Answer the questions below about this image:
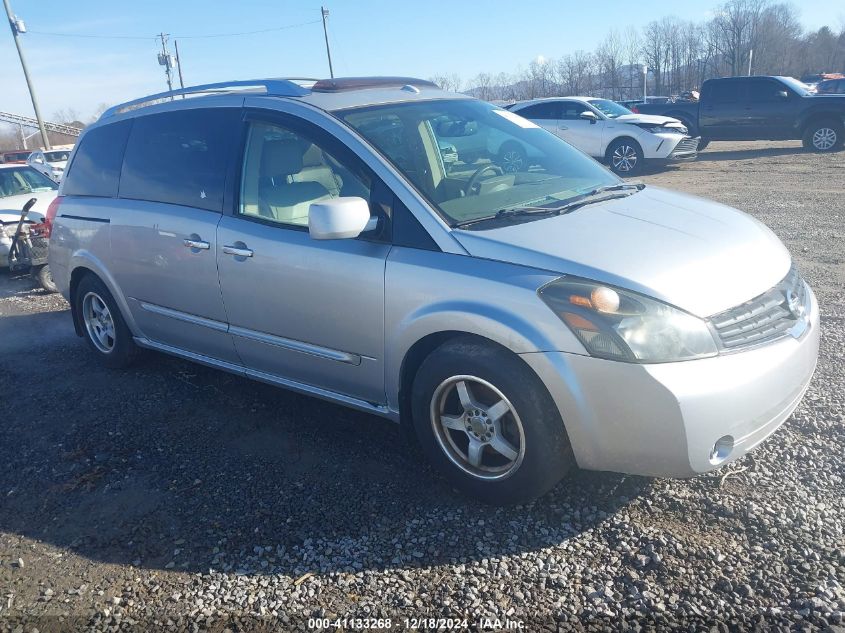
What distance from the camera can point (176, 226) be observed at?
14.1 ft

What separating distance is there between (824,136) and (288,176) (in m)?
17.5

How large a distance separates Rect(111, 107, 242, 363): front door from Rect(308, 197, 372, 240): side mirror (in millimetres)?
1069

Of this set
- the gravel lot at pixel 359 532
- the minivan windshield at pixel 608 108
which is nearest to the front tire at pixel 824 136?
the minivan windshield at pixel 608 108

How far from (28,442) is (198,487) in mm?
1410

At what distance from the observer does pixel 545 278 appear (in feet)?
9.56

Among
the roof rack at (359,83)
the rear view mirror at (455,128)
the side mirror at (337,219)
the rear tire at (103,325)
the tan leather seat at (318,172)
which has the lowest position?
the rear tire at (103,325)

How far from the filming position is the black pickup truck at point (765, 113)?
677 inches

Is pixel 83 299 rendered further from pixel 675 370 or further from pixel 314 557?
pixel 675 370

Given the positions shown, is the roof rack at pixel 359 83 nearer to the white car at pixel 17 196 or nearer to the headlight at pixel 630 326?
the headlight at pixel 630 326

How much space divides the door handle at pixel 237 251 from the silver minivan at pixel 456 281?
0.02 meters

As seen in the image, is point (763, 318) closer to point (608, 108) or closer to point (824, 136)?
point (608, 108)

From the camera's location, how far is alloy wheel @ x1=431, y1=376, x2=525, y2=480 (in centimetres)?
307

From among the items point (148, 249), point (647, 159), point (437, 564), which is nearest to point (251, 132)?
point (148, 249)

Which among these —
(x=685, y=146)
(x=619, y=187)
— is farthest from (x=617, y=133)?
(x=619, y=187)
